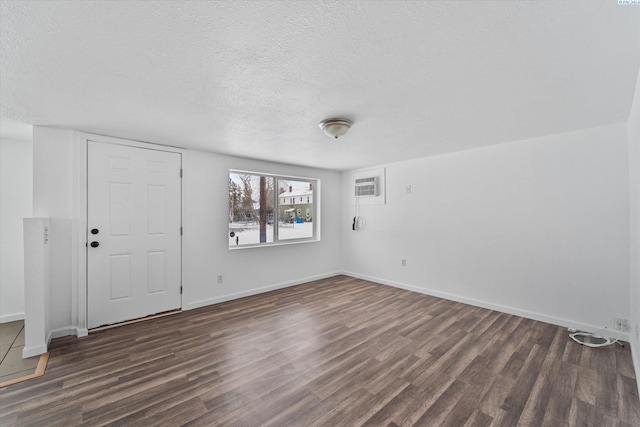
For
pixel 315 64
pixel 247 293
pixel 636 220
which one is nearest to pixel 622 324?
pixel 636 220

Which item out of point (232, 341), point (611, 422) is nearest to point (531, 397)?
point (611, 422)

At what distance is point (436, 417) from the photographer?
5.72 feet

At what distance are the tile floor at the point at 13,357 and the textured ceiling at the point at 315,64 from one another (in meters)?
2.35

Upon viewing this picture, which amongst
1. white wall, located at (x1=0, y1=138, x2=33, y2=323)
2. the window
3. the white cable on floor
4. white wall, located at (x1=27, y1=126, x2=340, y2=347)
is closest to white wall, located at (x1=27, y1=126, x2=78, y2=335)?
white wall, located at (x1=27, y1=126, x2=340, y2=347)

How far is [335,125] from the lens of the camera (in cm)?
262

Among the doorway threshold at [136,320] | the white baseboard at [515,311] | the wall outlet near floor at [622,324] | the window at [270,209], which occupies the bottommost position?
the doorway threshold at [136,320]

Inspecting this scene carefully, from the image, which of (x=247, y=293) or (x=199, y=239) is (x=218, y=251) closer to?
(x=199, y=239)

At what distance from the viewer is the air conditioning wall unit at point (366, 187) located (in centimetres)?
517


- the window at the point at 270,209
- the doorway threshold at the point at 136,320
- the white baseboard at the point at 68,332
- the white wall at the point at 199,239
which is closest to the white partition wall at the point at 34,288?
the white wall at the point at 199,239

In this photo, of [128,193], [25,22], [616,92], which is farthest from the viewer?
[128,193]

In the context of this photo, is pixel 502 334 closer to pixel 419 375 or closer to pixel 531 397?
pixel 531 397

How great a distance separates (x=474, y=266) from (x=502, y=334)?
1151 millimetres

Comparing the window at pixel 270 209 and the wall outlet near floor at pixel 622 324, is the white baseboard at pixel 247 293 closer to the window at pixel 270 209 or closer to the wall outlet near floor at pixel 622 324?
the window at pixel 270 209

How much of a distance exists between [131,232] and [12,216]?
5.18 feet
